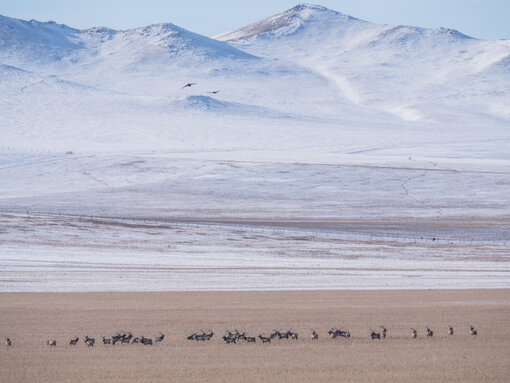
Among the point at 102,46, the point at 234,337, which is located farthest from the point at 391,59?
the point at 234,337

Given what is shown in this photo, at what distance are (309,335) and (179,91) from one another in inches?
3809

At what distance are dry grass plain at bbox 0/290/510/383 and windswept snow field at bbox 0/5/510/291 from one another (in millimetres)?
2281

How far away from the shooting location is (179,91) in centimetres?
11062

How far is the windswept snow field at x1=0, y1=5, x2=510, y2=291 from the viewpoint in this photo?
2673 cm

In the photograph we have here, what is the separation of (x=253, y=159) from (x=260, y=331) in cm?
4827

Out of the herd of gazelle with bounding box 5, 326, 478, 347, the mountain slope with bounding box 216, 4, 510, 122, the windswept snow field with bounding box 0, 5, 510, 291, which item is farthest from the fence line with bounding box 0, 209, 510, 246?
the mountain slope with bounding box 216, 4, 510, 122

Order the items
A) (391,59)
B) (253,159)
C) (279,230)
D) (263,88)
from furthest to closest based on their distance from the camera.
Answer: (391,59)
(263,88)
(253,159)
(279,230)

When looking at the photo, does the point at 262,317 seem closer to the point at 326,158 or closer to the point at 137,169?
the point at 137,169

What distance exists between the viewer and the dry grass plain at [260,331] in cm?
1306

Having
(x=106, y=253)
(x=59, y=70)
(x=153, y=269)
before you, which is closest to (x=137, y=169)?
(x=106, y=253)

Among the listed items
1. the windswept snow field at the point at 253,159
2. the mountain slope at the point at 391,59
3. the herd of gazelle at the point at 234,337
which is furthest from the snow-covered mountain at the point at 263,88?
the herd of gazelle at the point at 234,337

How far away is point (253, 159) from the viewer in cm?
6384

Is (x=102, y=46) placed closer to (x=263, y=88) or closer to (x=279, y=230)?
(x=263, y=88)

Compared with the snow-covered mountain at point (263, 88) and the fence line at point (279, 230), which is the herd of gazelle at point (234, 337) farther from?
the snow-covered mountain at point (263, 88)
